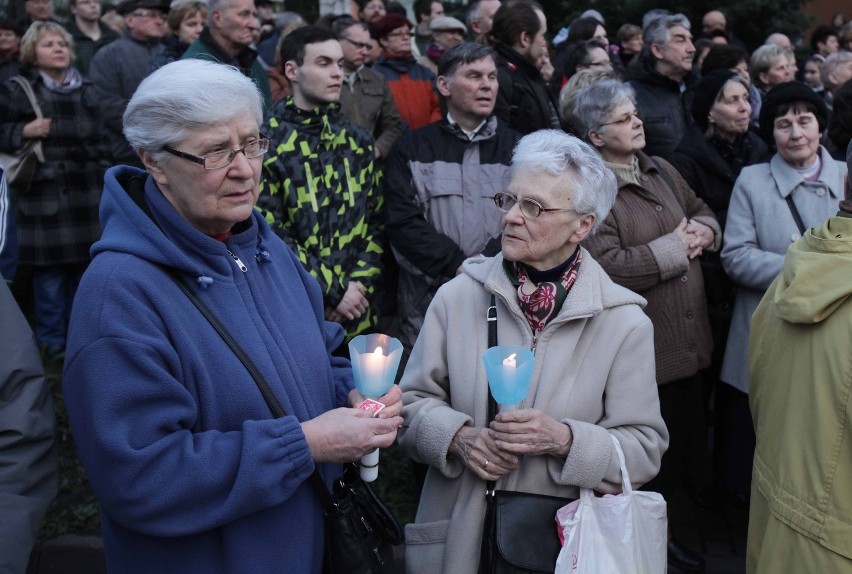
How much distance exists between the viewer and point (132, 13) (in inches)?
290

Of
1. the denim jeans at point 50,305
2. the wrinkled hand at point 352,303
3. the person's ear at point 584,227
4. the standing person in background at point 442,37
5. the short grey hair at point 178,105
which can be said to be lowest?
the denim jeans at point 50,305

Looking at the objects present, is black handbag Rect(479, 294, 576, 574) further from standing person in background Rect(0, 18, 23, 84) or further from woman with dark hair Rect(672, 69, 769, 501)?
standing person in background Rect(0, 18, 23, 84)

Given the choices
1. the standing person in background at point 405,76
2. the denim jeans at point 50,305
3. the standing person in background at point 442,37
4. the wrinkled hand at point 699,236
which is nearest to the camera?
the wrinkled hand at point 699,236

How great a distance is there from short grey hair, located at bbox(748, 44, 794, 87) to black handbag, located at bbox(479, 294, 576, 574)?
590 centimetres

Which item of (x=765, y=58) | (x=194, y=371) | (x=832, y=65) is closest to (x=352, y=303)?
(x=194, y=371)

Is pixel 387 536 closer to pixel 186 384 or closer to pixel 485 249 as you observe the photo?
pixel 186 384

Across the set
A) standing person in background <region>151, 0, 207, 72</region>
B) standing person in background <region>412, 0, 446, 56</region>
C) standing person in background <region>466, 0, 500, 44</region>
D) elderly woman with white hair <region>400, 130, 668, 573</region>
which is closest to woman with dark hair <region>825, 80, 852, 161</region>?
elderly woman with white hair <region>400, 130, 668, 573</region>

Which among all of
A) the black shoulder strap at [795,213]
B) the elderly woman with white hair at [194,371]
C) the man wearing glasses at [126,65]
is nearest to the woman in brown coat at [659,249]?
the black shoulder strap at [795,213]

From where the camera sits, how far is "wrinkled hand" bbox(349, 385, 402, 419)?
2625 millimetres

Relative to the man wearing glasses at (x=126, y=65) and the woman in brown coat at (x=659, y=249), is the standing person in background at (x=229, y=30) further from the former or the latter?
the woman in brown coat at (x=659, y=249)

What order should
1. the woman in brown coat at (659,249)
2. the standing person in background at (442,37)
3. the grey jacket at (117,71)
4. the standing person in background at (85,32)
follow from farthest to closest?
the standing person in background at (85,32) < the standing person in background at (442,37) < the grey jacket at (117,71) < the woman in brown coat at (659,249)

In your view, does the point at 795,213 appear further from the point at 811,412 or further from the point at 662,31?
the point at 811,412

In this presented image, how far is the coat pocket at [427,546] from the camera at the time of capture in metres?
3.05

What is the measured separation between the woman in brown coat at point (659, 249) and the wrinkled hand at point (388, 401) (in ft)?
6.66
